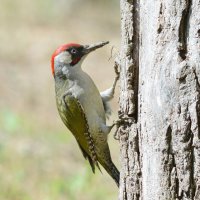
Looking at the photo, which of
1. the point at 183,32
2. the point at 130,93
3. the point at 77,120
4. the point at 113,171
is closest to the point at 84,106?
the point at 77,120

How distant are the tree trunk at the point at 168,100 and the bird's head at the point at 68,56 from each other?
6.80ft

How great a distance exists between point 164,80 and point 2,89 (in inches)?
346

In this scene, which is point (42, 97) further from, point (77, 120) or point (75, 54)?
point (77, 120)

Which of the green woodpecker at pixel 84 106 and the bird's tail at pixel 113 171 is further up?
the green woodpecker at pixel 84 106

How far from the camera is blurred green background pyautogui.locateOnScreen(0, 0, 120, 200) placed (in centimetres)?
897

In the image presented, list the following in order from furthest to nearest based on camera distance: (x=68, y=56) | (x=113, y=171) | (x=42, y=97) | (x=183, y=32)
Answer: (x=42, y=97) < (x=68, y=56) < (x=113, y=171) < (x=183, y=32)

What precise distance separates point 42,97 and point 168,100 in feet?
27.8

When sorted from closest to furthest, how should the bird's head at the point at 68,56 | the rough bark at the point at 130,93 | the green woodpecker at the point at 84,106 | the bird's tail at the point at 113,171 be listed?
the rough bark at the point at 130,93 → the bird's tail at the point at 113,171 → the green woodpecker at the point at 84,106 → the bird's head at the point at 68,56

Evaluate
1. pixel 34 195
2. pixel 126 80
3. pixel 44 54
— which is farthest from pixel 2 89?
pixel 126 80

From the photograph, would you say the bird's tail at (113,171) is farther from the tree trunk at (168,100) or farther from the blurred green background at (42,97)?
the blurred green background at (42,97)

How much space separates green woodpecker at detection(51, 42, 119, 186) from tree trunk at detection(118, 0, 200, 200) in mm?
1849

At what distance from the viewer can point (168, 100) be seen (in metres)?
4.62

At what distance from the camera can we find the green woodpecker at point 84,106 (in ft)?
22.7

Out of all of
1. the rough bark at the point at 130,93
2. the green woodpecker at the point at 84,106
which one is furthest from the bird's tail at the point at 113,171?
the rough bark at the point at 130,93
